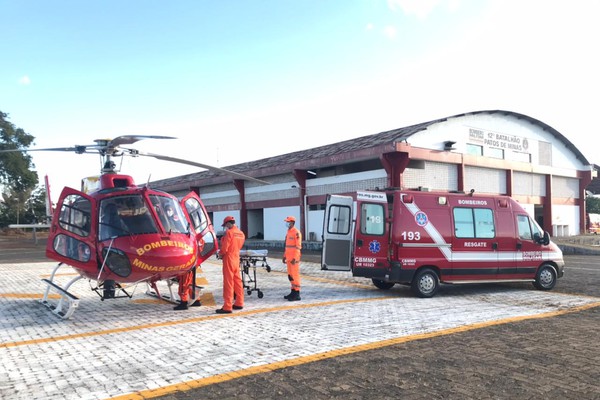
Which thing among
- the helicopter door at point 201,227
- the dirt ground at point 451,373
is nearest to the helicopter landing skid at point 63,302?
the helicopter door at point 201,227

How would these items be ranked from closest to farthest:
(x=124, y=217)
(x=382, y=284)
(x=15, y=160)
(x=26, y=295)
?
(x=124, y=217)
(x=26, y=295)
(x=382, y=284)
(x=15, y=160)

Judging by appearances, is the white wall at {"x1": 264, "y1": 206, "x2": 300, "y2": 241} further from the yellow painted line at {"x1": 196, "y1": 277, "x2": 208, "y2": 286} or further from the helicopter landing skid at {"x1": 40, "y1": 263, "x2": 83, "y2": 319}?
the helicopter landing skid at {"x1": 40, "y1": 263, "x2": 83, "y2": 319}

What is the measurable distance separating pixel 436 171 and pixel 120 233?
944 inches

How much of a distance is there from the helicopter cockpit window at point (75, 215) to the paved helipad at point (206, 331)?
1618mm

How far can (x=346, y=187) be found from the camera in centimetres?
2944

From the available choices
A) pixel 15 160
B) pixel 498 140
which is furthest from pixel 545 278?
pixel 15 160

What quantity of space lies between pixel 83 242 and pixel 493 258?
8849mm

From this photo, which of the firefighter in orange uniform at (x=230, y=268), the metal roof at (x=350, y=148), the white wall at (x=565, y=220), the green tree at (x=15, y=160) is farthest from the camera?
the green tree at (x=15, y=160)

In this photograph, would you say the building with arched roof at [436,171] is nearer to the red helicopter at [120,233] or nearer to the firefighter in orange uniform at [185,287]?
the firefighter in orange uniform at [185,287]

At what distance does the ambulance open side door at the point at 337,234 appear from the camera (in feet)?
34.9

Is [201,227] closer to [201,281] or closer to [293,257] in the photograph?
[293,257]

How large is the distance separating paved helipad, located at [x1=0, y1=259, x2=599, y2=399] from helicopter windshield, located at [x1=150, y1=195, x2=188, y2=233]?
1.62 metres

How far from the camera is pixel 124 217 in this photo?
25.6 feet

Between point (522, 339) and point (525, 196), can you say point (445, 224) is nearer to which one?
point (522, 339)
